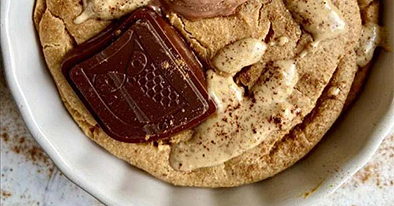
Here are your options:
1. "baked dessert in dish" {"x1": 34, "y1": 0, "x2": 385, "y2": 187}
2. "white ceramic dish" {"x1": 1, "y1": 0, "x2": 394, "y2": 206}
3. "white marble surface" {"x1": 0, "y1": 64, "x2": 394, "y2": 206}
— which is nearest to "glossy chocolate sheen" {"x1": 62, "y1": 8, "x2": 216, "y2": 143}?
"baked dessert in dish" {"x1": 34, "y1": 0, "x2": 385, "y2": 187}

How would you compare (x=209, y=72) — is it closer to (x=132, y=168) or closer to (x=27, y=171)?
(x=132, y=168)

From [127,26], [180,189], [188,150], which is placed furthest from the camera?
[180,189]

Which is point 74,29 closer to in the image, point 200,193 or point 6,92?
point 6,92

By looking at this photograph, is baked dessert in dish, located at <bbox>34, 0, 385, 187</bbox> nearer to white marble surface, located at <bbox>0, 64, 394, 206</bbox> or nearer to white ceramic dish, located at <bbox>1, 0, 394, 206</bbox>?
white ceramic dish, located at <bbox>1, 0, 394, 206</bbox>

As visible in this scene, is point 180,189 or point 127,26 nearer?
point 127,26

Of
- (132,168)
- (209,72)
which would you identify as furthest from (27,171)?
(209,72)

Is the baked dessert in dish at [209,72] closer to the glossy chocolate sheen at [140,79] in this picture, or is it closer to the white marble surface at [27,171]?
the glossy chocolate sheen at [140,79]

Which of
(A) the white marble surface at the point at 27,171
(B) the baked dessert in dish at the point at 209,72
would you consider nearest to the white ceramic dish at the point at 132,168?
(B) the baked dessert in dish at the point at 209,72

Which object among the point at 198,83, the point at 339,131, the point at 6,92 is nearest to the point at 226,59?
the point at 198,83
